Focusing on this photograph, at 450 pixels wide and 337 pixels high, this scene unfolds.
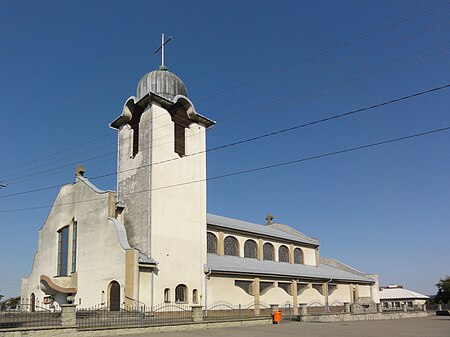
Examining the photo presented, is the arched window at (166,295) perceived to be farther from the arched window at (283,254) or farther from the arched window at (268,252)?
the arched window at (283,254)

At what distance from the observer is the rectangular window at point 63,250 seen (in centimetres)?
3412

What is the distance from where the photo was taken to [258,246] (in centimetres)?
4169

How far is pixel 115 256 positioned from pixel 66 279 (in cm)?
648

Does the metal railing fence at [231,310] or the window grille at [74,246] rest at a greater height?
the window grille at [74,246]

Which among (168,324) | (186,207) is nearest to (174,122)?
(186,207)

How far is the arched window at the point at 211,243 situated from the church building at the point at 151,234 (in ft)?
0.32

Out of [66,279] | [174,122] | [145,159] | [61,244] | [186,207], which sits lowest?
[66,279]

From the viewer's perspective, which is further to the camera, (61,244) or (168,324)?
(61,244)

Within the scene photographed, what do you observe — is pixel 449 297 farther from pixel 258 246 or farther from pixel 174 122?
A: pixel 174 122

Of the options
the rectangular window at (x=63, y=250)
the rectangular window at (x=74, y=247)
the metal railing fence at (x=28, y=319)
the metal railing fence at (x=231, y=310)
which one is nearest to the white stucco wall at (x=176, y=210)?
the metal railing fence at (x=231, y=310)

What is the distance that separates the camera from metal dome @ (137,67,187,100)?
112 ft

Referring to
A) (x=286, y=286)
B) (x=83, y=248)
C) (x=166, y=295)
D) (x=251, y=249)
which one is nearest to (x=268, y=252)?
(x=251, y=249)

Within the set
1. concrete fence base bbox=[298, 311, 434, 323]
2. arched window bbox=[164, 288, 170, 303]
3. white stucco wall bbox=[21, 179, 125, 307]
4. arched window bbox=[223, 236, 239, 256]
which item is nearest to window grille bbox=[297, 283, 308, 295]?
concrete fence base bbox=[298, 311, 434, 323]

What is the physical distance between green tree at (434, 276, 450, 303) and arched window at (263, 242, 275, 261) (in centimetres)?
3796
